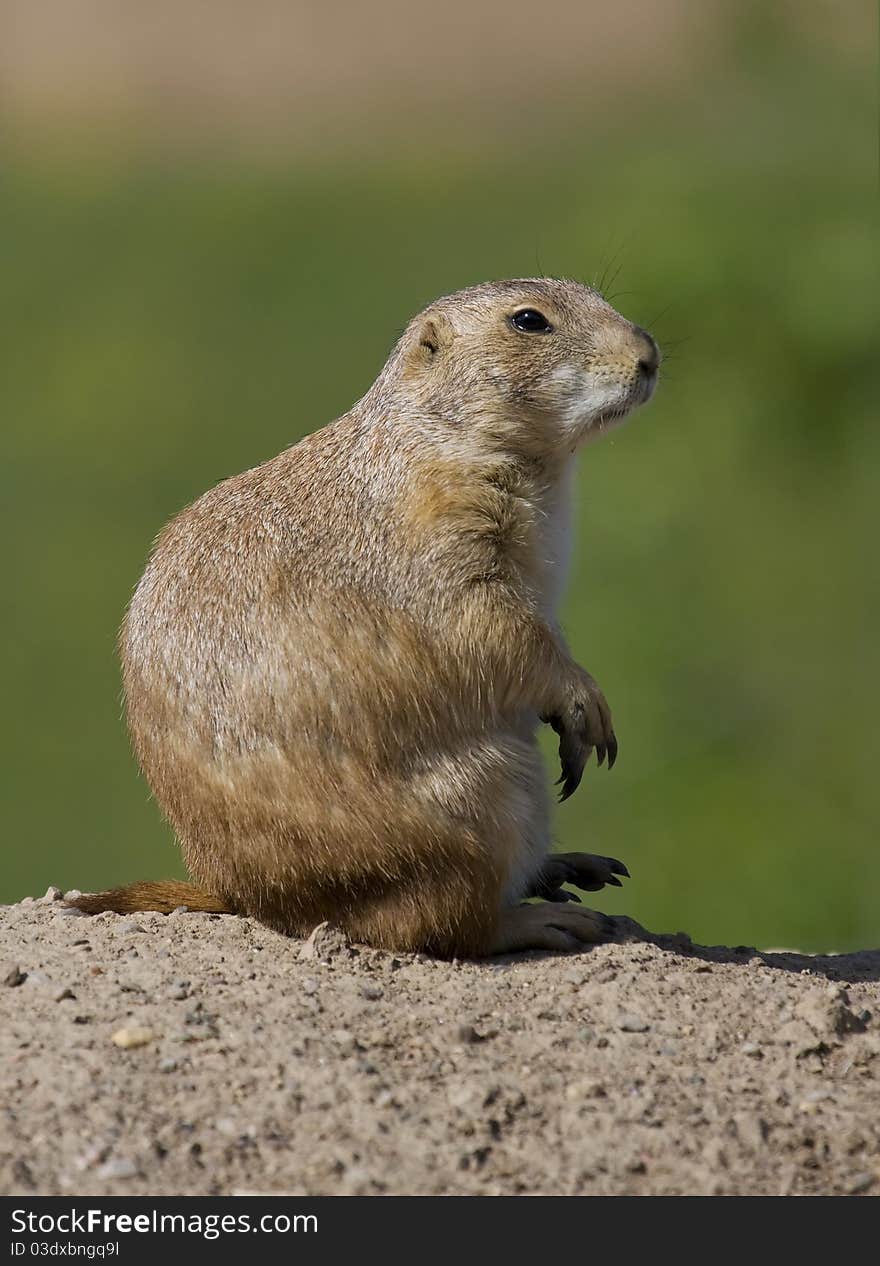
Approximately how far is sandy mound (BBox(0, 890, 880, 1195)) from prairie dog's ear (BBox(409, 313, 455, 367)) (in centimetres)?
204

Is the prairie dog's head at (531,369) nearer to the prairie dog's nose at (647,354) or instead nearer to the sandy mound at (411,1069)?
the prairie dog's nose at (647,354)

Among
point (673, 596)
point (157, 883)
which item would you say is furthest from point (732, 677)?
point (157, 883)

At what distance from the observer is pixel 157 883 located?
6.58 metres

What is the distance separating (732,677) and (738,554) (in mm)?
2115

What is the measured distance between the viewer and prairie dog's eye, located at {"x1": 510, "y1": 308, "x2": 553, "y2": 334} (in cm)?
639

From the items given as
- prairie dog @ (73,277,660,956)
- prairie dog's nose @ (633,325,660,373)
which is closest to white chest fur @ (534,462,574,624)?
prairie dog @ (73,277,660,956)

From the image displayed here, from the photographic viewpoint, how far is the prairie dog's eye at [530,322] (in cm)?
639

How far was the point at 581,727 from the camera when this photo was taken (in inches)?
242

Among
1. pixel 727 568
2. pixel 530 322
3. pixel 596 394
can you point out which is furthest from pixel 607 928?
pixel 727 568

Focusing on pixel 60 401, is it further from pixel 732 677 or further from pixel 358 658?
pixel 358 658

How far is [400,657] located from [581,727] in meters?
0.72

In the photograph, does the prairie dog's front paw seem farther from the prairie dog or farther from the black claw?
the black claw

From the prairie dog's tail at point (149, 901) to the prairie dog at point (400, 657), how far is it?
11 millimetres

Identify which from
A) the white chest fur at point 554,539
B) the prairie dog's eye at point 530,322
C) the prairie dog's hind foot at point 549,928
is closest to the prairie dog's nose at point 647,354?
the prairie dog's eye at point 530,322
